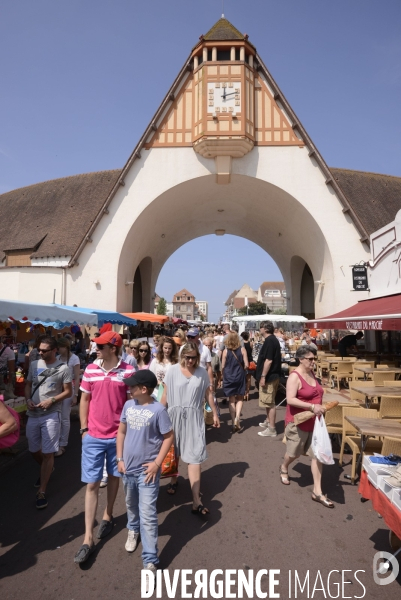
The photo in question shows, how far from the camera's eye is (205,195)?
19.5 m

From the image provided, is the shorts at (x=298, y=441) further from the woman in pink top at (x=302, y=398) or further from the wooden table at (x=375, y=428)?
the wooden table at (x=375, y=428)

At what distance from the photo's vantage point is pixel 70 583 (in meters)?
2.81

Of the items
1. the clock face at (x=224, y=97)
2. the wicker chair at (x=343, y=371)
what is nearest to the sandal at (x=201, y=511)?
the wicker chair at (x=343, y=371)

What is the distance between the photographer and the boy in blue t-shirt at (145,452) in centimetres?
287

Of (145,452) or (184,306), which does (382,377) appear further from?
(184,306)

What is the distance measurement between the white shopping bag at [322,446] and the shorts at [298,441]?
0.90 ft

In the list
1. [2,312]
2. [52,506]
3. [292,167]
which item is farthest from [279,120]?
[52,506]

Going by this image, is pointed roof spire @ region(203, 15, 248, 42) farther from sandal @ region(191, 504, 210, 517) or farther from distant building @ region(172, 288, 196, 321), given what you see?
distant building @ region(172, 288, 196, 321)

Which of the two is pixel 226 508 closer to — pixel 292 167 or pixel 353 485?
pixel 353 485

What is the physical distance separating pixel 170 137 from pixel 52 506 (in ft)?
56.7

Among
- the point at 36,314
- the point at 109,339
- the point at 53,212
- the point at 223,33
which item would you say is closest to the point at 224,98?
the point at 223,33

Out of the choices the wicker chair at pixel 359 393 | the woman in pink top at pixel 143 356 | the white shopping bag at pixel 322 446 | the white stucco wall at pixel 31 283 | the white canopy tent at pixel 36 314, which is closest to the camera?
the white shopping bag at pixel 322 446

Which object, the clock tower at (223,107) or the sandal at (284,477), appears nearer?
the sandal at (284,477)

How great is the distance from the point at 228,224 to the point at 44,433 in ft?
72.4
